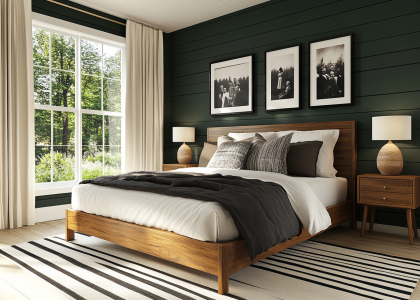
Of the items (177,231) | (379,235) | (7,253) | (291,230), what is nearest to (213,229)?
(177,231)

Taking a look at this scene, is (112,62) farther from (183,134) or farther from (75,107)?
(183,134)

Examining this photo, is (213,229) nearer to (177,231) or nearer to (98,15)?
(177,231)

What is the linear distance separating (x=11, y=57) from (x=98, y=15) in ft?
4.62

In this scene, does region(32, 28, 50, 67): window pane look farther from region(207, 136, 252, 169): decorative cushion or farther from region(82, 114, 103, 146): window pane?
region(207, 136, 252, 169): decorative cushion

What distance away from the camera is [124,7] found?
4.56 m

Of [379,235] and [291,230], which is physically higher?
[291,230]

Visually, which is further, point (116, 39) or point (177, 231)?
point (116, 39)

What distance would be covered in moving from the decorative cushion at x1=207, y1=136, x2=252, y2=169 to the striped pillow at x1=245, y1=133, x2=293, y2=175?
0.07 m

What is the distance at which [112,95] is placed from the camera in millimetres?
4934

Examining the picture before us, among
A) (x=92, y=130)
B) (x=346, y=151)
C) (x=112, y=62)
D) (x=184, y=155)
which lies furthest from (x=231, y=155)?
(x=112, y=62)

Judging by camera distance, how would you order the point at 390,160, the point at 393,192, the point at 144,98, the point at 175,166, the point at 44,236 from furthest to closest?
the point at 144,98
the point at 175,166
the point at 44,236
the point at 390,160
the point at 393,192

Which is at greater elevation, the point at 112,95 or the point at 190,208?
the point at 112,95

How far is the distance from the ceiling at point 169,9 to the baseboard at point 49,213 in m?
2.71

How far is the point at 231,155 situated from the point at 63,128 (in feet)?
Answer: 7.62
